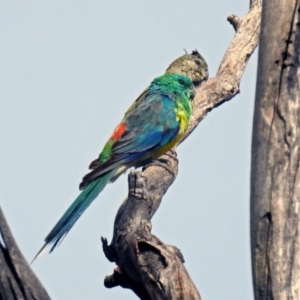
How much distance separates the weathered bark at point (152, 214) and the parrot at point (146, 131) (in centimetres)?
17

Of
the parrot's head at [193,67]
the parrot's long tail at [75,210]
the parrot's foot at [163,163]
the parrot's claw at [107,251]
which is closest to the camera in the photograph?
the parrot's claw at [107,251]

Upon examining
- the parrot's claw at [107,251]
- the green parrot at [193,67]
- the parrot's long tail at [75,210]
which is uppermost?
the green parrot at [193,67]

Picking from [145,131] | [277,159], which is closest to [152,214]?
[145,131]

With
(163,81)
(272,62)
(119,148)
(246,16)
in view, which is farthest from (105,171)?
(272,62)

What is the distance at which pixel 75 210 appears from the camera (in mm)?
5527

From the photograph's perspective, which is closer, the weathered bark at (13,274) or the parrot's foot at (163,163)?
the weathered bark at (13,274)

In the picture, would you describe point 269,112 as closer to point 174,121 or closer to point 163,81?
point 174,121

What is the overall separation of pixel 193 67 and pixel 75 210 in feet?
7.94

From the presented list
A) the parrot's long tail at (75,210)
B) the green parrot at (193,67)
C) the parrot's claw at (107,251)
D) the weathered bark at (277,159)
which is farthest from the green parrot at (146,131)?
the weathered bark at (277,159)

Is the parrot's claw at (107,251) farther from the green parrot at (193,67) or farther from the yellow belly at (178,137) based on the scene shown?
the green parrot at (193,67)

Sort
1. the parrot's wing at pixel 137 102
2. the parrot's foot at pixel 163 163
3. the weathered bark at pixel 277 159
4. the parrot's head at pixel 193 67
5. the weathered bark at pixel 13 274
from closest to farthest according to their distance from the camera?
the weathered bark at pixel 13 274
the weathered bark at pixel 277 159
the parrot's foot at pixel 163 163
the parrot's wing at pixel 137 102
the parrot's head at pixel 193 67

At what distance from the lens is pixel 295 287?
310 centimetres

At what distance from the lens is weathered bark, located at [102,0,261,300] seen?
376 centimetres

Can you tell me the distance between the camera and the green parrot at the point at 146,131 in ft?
19.8
